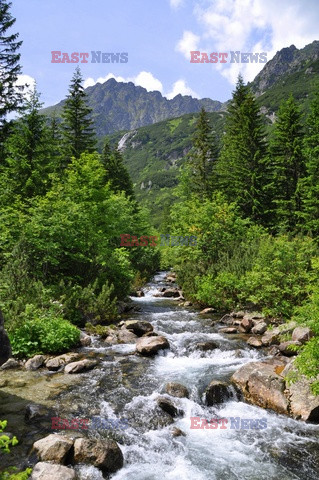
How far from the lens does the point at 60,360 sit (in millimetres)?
9352

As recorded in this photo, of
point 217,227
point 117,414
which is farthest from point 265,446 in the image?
point 217,227

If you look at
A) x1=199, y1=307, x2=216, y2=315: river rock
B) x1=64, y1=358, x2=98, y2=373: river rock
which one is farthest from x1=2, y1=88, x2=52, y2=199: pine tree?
x1=64, y1=358, x2=98, y2=373: river rock

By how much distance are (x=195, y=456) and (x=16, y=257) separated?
9382 millimetres

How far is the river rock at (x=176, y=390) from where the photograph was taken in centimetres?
780

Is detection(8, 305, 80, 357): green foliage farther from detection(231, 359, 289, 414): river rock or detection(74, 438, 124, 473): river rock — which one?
detection(231, 359, 289, 414): river rock

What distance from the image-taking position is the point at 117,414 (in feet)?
22.8

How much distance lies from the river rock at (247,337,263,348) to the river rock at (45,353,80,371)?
604 centimetres

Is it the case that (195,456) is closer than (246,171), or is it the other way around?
(195,456)

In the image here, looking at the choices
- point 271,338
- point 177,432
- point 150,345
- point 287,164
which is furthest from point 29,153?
point 287,164

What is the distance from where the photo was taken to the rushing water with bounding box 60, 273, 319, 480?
5.46 metres

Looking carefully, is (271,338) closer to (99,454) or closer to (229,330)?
(229,330)

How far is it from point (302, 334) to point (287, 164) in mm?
21704

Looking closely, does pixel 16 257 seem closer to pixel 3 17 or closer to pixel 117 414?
pixel 117 414

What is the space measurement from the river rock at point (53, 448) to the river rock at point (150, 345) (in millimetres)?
5186
